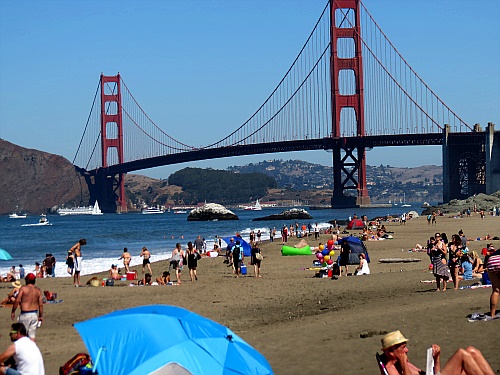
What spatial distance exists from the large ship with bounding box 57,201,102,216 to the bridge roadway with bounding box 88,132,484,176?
89.7 feet

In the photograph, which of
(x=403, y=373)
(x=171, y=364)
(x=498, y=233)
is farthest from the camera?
(x=498, y=233)

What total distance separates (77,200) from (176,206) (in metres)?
46.7

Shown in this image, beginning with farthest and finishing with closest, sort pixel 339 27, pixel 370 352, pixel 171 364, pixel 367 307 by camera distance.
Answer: pixel 339 27 < pixel 367 307 < pixel 370 352 < pixel 171 364

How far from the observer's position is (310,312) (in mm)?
12859

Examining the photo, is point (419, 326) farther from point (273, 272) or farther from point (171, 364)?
point (273, 272)

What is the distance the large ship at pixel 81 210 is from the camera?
12219 cm

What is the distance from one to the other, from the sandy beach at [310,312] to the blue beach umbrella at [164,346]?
0.46ft

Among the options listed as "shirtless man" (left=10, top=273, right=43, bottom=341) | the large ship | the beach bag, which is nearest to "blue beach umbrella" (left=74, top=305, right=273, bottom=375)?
"shirtless man" (left=10, top=273, right=43, bottom=341)

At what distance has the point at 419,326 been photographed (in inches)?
397

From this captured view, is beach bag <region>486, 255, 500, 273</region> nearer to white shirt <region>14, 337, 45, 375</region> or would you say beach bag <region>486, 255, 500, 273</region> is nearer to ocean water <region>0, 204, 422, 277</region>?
white shirt <region>14, 337, 45, 375</region>

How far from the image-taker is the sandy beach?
909cm

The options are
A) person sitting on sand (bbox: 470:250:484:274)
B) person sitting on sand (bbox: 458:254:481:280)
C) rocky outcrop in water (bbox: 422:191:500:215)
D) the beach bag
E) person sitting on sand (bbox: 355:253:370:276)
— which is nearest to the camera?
the beach bag

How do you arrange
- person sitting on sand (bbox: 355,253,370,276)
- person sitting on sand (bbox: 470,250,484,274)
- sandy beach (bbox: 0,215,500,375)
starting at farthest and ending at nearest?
person sitting on sand (bbox: 355,253,370,276) → person sitting on sand (bbox: 470,250,484,274) → sandy beach (bbox: 0,215,500,375)

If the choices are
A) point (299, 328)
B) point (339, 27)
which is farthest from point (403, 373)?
point (339, 27)
